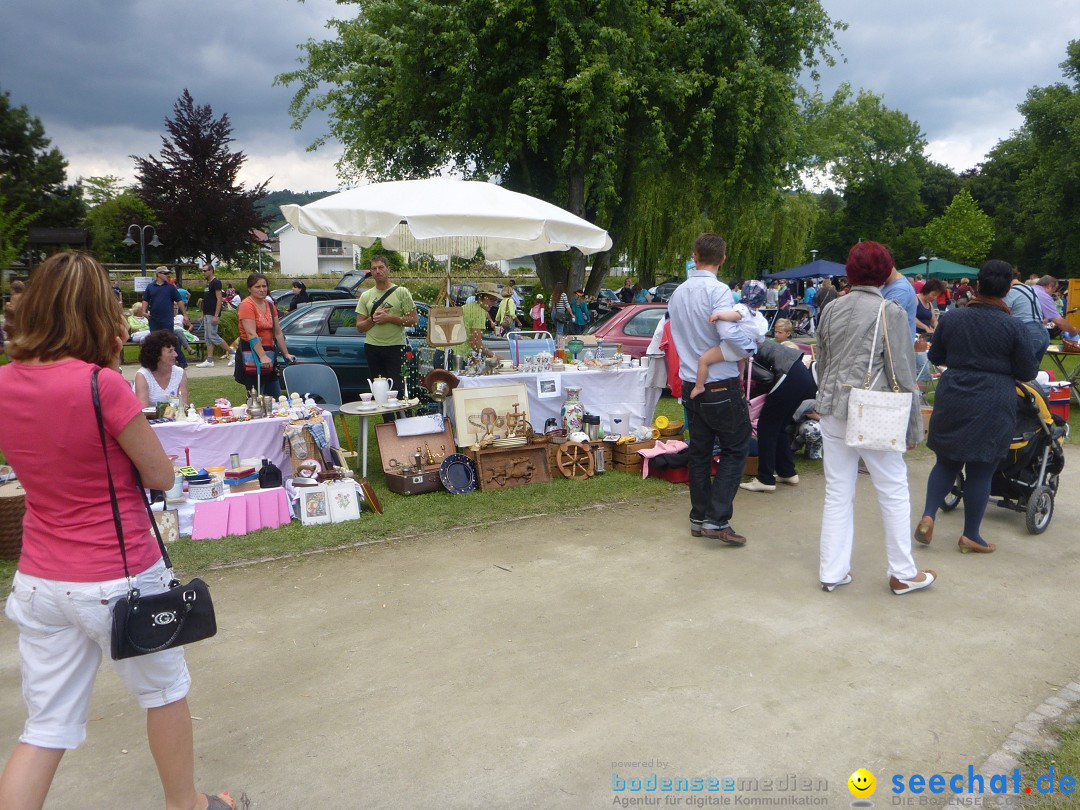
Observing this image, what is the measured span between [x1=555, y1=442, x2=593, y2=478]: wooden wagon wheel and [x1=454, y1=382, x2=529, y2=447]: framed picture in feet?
1.64

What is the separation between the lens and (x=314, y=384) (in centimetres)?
815

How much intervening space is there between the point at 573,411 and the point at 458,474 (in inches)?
55.7

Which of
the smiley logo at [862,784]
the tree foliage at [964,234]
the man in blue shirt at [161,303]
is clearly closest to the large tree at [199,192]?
the man in blue shirt at [161,303]

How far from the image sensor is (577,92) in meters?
16.4

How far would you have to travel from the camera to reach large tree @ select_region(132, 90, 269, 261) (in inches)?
1206

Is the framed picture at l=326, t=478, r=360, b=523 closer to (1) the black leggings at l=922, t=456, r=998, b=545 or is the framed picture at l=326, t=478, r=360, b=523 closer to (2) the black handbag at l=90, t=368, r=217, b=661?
(2) the black handbag at l=90, t=368, r=217, b=661

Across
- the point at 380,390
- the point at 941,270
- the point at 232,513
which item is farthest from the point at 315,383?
the point at 941,270

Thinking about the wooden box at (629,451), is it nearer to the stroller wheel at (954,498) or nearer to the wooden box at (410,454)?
the wooden box at (410,454)

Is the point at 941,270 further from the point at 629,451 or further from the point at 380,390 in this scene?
the point at 380,390

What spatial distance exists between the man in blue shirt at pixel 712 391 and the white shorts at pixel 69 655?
3708mm

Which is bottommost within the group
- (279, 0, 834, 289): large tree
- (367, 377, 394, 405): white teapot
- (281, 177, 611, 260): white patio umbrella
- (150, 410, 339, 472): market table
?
(150, 410, 339, 472): market table

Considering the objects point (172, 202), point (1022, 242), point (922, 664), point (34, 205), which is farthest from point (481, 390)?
point (1022, 242)

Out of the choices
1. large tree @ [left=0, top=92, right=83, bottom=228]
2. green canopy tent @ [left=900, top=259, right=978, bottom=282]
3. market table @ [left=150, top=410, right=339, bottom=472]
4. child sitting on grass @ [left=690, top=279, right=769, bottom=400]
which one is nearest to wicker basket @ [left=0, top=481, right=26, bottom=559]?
market table @ [left=150, top=410, right=339, bottom=472]

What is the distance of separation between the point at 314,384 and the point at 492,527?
3.24 m
